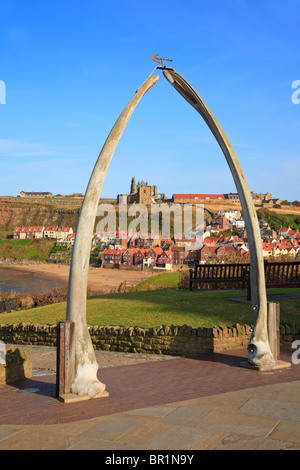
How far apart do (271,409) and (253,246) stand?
3.15m

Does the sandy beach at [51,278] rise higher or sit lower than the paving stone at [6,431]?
lower

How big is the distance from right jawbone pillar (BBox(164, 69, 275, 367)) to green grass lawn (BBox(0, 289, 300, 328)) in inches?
114

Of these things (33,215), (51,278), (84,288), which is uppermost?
(33,215)

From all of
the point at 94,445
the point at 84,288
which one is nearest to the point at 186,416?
the point at 94,445

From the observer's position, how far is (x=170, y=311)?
12.8 m

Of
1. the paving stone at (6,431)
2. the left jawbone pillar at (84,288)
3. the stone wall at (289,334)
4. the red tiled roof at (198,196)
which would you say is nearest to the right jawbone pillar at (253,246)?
the left jawbone pillar at (84,288)

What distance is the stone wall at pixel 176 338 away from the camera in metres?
9.96

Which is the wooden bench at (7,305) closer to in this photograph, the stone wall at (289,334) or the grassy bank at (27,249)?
the stone wall at (289,334)

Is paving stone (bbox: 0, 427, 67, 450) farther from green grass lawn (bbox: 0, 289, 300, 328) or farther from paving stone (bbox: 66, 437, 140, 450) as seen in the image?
green grass lawn (bbox: 0, 289, 300, 328)

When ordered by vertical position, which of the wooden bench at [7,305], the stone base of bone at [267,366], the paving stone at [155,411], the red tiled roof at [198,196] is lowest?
the wooden bench at [7,305]

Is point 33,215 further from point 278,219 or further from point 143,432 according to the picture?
point 143,432

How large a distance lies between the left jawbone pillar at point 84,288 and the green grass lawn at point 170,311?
15.3 feet
